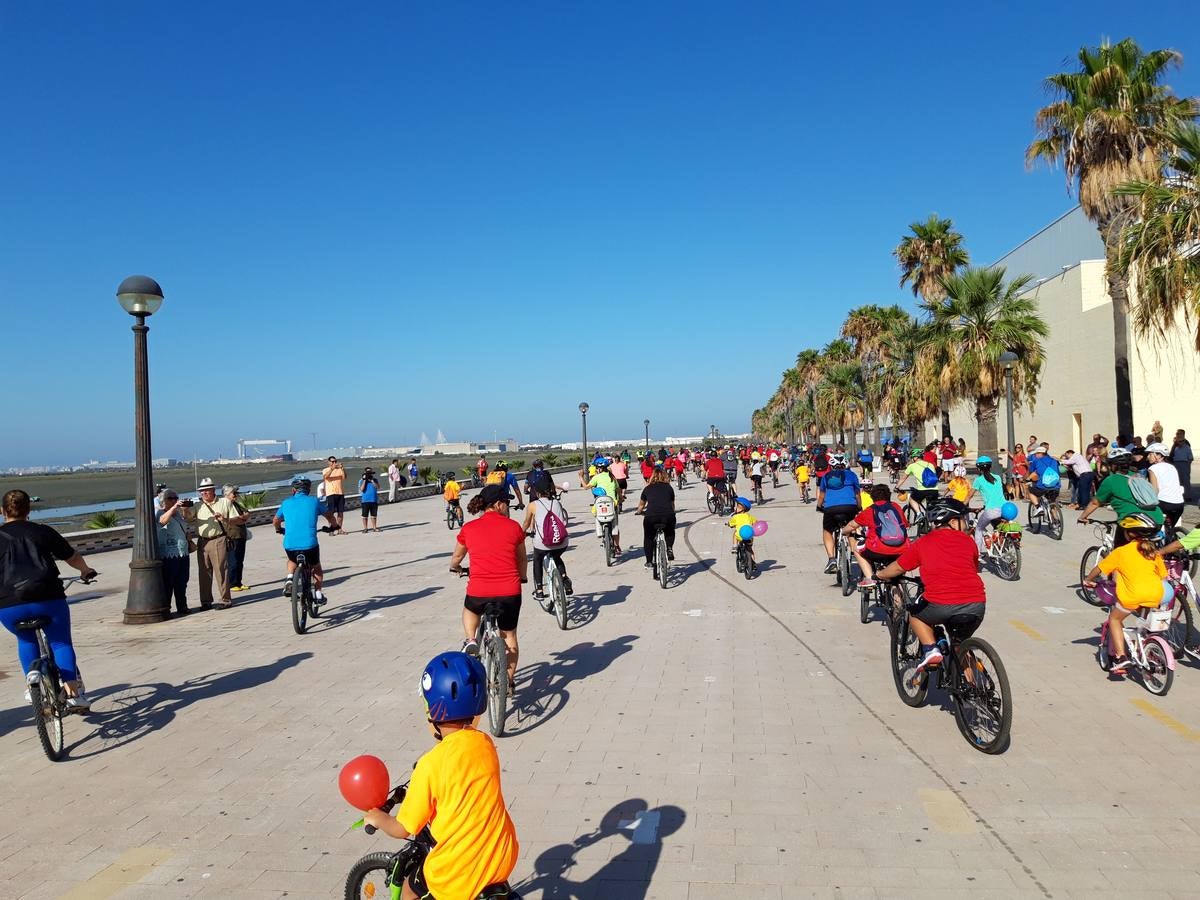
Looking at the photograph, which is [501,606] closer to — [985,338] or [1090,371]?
[985,338]

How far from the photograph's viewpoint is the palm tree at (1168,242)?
1300 cm

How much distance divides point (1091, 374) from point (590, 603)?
32237mm

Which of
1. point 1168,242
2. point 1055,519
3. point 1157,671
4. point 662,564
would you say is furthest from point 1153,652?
point 1055,519

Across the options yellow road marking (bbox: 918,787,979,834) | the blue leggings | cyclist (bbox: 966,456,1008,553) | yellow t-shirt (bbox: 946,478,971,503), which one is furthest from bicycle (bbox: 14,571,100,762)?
yellow t-shirt (bbox: 946,478,971,503)

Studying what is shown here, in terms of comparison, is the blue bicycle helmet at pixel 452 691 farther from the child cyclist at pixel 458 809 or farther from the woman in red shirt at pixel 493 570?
the woman in red shirt at pixel 493 570

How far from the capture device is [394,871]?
303cm

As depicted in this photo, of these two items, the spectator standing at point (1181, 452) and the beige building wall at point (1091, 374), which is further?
the beige building wall at point (1091, 374)

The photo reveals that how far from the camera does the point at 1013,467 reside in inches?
909

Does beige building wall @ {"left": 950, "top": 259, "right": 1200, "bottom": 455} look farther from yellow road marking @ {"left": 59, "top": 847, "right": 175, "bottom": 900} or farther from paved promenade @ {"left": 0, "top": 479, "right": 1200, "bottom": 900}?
yellow road marking @ {"left": 59, "top": 847, "right": 175, "bottom": 900}

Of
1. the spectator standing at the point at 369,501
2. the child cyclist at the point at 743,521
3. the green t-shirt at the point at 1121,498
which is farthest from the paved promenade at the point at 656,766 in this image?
the spectator standing at the point at 369,501

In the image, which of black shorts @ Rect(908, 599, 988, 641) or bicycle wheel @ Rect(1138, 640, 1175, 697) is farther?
bicycle wheel @ Rect(1138, 640, 1175, 697)

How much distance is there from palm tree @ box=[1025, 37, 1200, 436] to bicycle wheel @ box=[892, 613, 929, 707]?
17436 mm

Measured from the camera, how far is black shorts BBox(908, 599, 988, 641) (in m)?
5.84

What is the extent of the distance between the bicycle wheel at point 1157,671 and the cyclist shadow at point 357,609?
8557 mm
